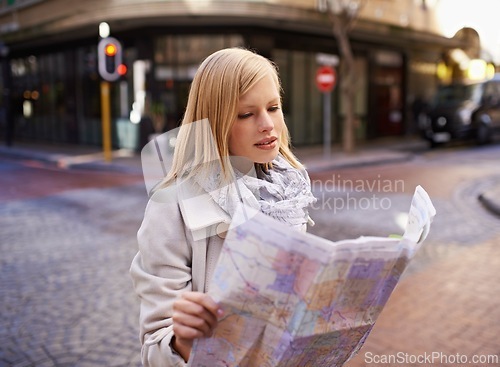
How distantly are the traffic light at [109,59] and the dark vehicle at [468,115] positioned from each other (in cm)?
1054

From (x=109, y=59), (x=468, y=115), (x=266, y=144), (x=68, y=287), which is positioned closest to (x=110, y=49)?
(x=109, y=59)

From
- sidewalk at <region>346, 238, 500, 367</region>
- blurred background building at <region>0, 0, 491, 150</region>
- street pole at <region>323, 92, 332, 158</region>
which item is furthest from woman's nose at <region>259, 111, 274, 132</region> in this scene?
blurred background building at <region>0, 0, 491, 150</region>

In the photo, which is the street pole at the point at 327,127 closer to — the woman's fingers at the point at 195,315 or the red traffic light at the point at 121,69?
the red traffic light at the point at 121,69

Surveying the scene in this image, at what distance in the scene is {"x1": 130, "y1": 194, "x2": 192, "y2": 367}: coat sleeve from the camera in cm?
129

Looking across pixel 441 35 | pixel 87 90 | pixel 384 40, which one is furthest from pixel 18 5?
pixel 441 35

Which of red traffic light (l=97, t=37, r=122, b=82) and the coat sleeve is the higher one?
red traffic light (l=97, t=37, r=122, b=82)

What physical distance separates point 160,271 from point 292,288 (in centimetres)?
41

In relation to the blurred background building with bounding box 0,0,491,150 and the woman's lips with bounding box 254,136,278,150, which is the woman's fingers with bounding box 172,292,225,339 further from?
the blurred background building with bounding box 0,0,491,150

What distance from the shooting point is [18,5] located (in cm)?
2156

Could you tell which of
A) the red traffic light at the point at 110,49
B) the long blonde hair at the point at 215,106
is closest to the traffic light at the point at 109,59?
the red traffic light at the point at 110,49

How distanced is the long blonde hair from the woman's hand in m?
0.36

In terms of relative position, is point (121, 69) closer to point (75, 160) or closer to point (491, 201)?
point (75, 160)

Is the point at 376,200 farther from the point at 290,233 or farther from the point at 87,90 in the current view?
the point at 87,90

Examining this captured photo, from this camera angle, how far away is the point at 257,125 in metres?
1.39
